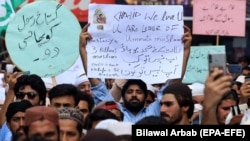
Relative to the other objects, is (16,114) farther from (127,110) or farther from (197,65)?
(197,65)

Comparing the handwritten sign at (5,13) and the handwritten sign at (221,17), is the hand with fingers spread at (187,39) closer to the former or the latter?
the handwritten sign at (221,17)

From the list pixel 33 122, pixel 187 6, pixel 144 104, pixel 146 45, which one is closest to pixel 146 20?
pixel 146 45

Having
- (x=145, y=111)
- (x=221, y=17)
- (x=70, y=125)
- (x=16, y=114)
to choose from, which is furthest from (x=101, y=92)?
(x=221, y=17)

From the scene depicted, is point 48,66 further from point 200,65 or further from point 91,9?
point 200,65

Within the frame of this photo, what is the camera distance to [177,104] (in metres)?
6.35

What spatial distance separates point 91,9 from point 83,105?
2.78ft

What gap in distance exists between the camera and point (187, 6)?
1770 cm

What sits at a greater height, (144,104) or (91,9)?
(91,9)

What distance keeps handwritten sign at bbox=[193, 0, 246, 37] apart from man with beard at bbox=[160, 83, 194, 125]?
7.82ft

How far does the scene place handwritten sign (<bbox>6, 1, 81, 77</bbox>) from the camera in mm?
8070

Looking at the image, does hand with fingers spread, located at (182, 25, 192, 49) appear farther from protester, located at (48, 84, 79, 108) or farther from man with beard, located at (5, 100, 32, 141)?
man with beard, located at (5, 100, 32, 141)

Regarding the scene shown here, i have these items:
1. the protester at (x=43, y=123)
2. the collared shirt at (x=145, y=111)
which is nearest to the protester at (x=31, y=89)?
the collared shirt at (x=145, y=111)

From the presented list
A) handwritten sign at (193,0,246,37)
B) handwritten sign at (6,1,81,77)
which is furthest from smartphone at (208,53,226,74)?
handwritten sign at (193,0,246,37)

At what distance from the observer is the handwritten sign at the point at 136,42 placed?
24.4ft
